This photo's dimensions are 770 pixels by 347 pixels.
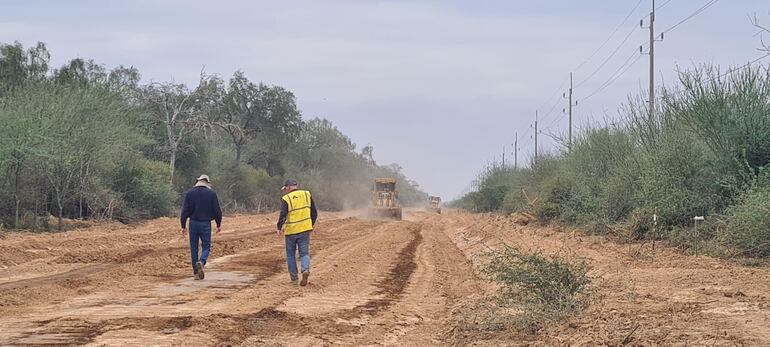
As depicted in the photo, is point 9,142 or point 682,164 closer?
point 682,164

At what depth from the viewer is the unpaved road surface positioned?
345 inches

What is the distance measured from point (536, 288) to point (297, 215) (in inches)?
224

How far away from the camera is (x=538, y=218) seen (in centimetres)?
3656

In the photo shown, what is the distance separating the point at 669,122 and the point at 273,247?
12.4m

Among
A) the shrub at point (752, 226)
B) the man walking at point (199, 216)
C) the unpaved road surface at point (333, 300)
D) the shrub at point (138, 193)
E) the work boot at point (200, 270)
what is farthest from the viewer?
the shrub at point (138, 193)

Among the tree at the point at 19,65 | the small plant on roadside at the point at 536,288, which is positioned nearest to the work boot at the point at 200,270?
the small plant on roadside at the point at 536,288

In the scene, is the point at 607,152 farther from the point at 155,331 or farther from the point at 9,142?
the point at 155,331

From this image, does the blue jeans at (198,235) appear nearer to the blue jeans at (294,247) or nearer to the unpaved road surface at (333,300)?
the unpaved road surface at (333,300)

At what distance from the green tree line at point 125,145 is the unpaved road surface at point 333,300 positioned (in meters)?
6.35

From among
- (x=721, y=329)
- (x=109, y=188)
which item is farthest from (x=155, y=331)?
(x=109, y=188)

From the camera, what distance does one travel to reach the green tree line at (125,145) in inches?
1120

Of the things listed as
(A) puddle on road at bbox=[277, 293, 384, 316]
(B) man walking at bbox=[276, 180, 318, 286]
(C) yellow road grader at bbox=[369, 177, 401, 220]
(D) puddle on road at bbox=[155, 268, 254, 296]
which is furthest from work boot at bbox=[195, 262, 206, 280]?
(C) yellow road grader at bbox=[369, 177, 401, 220]

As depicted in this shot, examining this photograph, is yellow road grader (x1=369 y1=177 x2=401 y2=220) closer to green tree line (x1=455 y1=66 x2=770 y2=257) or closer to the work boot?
green tree line (x1=455 y1=66 x2=770 y2=257)

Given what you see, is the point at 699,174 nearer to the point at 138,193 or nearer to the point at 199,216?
the point at 199,216
